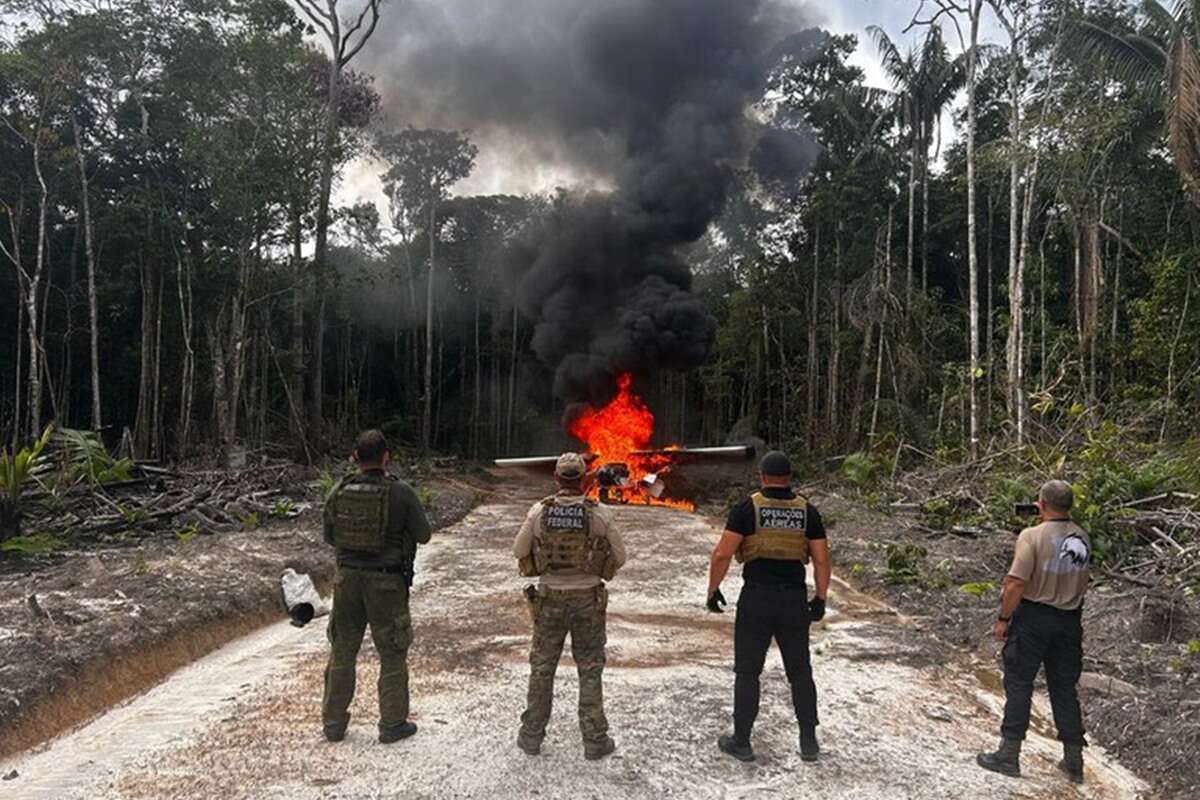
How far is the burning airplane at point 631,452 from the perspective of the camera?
61.4 feet

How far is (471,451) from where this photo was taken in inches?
1356

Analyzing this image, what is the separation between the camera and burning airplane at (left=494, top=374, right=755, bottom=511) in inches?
737

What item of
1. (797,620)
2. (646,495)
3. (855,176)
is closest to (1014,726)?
(797,620)

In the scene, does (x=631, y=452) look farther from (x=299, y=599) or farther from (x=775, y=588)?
(x=775, y=588)

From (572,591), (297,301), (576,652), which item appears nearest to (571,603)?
(572,591)

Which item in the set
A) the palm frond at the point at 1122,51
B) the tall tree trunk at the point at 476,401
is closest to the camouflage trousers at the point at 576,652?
the palm frond at the point at 1122,51

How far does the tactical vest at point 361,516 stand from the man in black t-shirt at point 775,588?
1.81 m

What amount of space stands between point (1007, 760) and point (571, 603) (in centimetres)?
243

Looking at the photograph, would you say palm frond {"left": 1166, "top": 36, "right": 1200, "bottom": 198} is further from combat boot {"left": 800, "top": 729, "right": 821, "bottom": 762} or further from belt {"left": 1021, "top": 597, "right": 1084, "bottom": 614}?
combat boot {"left": 800, "top": 729, "right": 821, "bottom": 762}

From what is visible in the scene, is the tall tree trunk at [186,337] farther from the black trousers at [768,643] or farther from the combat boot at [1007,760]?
the combat boot at [1007,760]

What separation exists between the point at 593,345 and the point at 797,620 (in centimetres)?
1819

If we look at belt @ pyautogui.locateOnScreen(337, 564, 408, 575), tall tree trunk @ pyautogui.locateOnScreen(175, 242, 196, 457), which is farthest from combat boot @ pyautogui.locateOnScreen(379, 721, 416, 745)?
tall tree trunk @ pyautogui.locateOnScreen(175, 242, 196, 457)

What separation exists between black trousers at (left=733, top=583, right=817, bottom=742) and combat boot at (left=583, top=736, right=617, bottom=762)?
697 millimetres

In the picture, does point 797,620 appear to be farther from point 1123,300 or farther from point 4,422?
point 4,422
